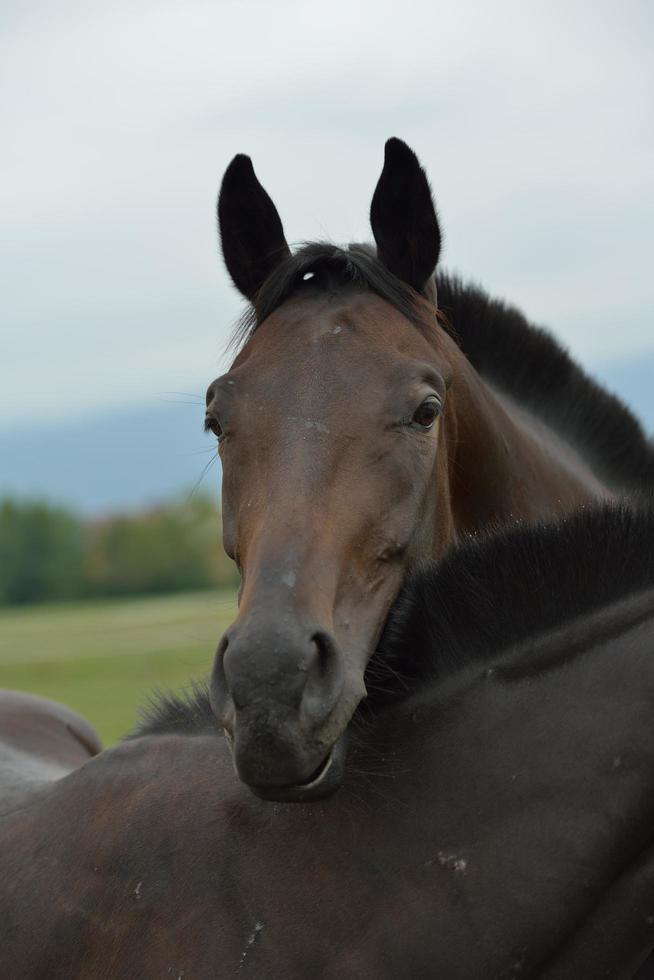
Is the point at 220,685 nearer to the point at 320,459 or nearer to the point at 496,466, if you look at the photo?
the point at 320,459

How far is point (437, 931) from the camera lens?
9.19 ft

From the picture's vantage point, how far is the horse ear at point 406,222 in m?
3.81

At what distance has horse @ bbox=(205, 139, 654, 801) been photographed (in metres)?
2.64

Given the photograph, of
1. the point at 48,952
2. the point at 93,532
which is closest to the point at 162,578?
the point at 93,532

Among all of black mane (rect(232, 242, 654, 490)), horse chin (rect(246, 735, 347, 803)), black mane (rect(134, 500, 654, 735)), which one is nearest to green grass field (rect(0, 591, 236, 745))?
black mane (rect(232, 242, 654, 490))

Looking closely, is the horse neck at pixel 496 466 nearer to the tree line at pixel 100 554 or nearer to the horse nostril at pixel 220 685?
the horse nostril at pixel 220 685

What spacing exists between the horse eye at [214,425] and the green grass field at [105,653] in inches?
508

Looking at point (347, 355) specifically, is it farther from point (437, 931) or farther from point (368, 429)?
point (437, 931)

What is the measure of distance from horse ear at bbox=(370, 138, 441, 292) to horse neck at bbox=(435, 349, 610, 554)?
41 centimetres

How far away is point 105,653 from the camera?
→ 1335 inches

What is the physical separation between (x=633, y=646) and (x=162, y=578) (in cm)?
6171

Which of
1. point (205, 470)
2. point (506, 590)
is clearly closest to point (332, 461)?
point (506, 590)

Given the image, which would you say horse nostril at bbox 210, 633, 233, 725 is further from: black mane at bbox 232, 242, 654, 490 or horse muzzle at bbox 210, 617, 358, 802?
black mane at bbox 232, 242, 654, 490

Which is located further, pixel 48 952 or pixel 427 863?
pixel 48 952
